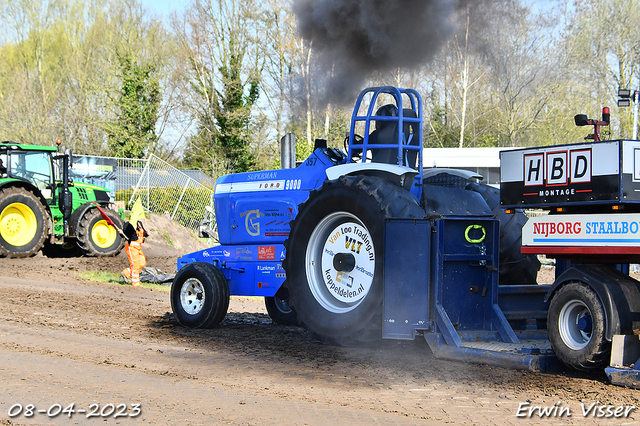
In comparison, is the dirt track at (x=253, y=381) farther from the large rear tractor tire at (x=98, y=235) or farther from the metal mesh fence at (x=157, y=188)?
the metal mesh fence at (x=157, y=188)

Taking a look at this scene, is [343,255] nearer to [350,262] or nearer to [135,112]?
[350,262]

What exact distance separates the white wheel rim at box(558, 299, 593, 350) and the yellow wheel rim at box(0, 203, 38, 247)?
13170 millimetres

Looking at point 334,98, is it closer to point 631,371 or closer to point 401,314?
point 401,314

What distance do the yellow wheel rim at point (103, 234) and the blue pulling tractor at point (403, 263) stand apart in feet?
31.9

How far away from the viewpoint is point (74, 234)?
17.1m

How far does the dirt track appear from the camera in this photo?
4.68 meters

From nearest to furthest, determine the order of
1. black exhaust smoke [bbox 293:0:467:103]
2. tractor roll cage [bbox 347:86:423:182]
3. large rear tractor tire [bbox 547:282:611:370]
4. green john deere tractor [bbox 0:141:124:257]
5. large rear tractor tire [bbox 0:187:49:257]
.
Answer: large rear tractor tire [bbox 547:282:611:370]
tractor roll cage [bbox 347:86:423:182]
black exhaust smoke [bbox 293:0:467:103]
large rear tractor tire [bbox 0:187:49:257]
green john deere tractor [bbox 0:141:124:257]

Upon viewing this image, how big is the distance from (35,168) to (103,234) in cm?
231

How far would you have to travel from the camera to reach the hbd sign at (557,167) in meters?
5.46

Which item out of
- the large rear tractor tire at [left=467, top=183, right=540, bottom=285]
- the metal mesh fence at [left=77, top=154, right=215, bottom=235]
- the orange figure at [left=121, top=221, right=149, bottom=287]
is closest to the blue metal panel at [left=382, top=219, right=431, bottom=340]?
the large rear tractor tire at [left=467, top=183, right=540, bottom=285]

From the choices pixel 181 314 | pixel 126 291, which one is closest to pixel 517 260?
pixel 181 314

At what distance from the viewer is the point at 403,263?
20.6 feet

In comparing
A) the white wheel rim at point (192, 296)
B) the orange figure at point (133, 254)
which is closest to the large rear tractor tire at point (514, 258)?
the white wheel rim at point (192, 296)

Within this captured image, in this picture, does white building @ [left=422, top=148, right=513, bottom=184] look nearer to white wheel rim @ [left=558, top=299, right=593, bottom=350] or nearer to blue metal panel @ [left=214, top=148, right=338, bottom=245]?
blue metal panel @ [left=214, top=148, right=338, bottom=245]
